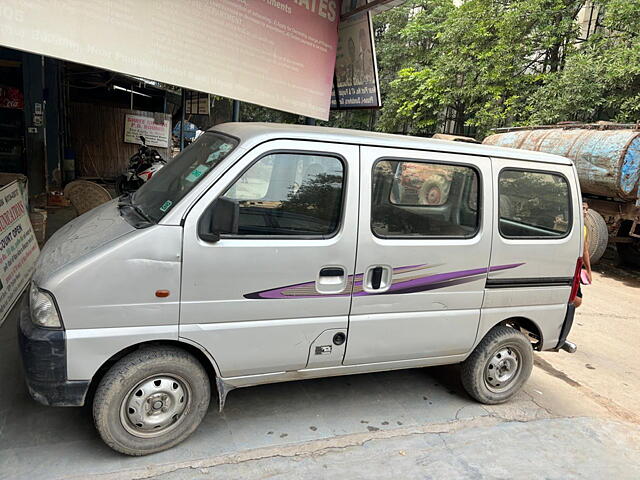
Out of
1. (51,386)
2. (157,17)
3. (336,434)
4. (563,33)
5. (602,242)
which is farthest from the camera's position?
(563,33)

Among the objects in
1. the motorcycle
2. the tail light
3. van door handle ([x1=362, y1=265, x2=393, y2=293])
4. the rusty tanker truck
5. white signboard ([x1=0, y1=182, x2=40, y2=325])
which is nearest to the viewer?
van door handle ([x1=362, y1=265, x2=393, y2=293])

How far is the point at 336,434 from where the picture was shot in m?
3.32

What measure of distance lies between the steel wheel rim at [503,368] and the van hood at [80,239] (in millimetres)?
2913

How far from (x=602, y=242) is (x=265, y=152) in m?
8.38

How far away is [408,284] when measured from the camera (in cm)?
327

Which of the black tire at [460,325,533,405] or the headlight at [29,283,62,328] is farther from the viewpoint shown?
the black tire at [460,325,533,405]

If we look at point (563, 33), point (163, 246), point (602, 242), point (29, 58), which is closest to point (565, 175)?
point (163, 246)

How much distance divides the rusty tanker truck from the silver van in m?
6.09

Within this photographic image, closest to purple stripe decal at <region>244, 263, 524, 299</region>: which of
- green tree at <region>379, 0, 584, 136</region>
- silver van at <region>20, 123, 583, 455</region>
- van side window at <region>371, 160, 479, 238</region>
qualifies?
silver van at <region>20, 123, 583, 455</region>

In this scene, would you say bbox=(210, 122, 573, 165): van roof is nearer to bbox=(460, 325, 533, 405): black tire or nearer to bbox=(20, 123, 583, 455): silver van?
bbox=(20, 123, 583, 455): silver van

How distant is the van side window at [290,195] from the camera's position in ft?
9.45

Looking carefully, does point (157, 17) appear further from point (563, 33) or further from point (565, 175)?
point (563, 33)

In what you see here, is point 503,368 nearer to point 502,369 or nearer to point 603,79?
point 502,369

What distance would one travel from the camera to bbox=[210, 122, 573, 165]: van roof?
294 centimetres
